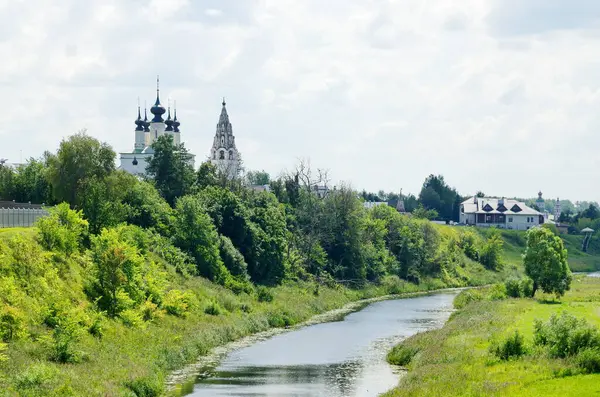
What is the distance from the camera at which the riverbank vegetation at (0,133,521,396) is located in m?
49.6

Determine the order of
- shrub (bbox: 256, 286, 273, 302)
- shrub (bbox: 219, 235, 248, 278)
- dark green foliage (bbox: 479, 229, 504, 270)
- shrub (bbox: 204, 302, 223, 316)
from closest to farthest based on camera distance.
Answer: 1. shrub (bbox: 204, 302, 223, 316)
2. shrub (bbox: 256, 286, 273, 302)
3. shrub (bbox: 219, 235, 248, 278)
4. dark green foliage (bbox: 479, 229, 504, 270)

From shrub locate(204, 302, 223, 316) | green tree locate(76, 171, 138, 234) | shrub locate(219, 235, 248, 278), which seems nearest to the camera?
shrub locate(204, 302, 223, 316)

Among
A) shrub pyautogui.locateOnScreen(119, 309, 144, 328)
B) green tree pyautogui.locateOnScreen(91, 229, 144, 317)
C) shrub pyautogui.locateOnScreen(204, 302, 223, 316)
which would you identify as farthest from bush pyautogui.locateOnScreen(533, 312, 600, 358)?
shrub pyautogui.locateOnScreen(204, 302, 223, 316)

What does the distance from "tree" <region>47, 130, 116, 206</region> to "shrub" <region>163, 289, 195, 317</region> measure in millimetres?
14630

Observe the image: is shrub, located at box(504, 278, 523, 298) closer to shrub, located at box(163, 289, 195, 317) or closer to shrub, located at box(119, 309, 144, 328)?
shrub, located at box(163, 289, 195, 317)

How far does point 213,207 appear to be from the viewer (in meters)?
96.5

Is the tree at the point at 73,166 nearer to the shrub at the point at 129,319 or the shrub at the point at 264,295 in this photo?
the shrub at the point at 264,295

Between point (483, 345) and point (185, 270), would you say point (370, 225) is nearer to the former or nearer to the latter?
point (185, 270)

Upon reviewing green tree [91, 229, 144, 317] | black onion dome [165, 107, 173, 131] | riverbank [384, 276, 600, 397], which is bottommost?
riverbank [384, 276, 600, 397]

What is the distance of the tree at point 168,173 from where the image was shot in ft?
344

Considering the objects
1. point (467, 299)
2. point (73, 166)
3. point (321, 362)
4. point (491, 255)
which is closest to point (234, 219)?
point (73, 166)

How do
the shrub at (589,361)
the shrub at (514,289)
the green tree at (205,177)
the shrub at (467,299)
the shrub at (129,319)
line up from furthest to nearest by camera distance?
the green tree at (205,177)
the shrub at (467,299)
the shrub at (514,289)
the shrub at (129,319)
the shrub at (589,361)

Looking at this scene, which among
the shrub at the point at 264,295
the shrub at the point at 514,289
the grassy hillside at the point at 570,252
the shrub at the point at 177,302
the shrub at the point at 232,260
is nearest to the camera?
the shrub at the point at 177,302

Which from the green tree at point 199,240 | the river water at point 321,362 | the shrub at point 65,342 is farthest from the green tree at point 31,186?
the shrub at point 65,342
